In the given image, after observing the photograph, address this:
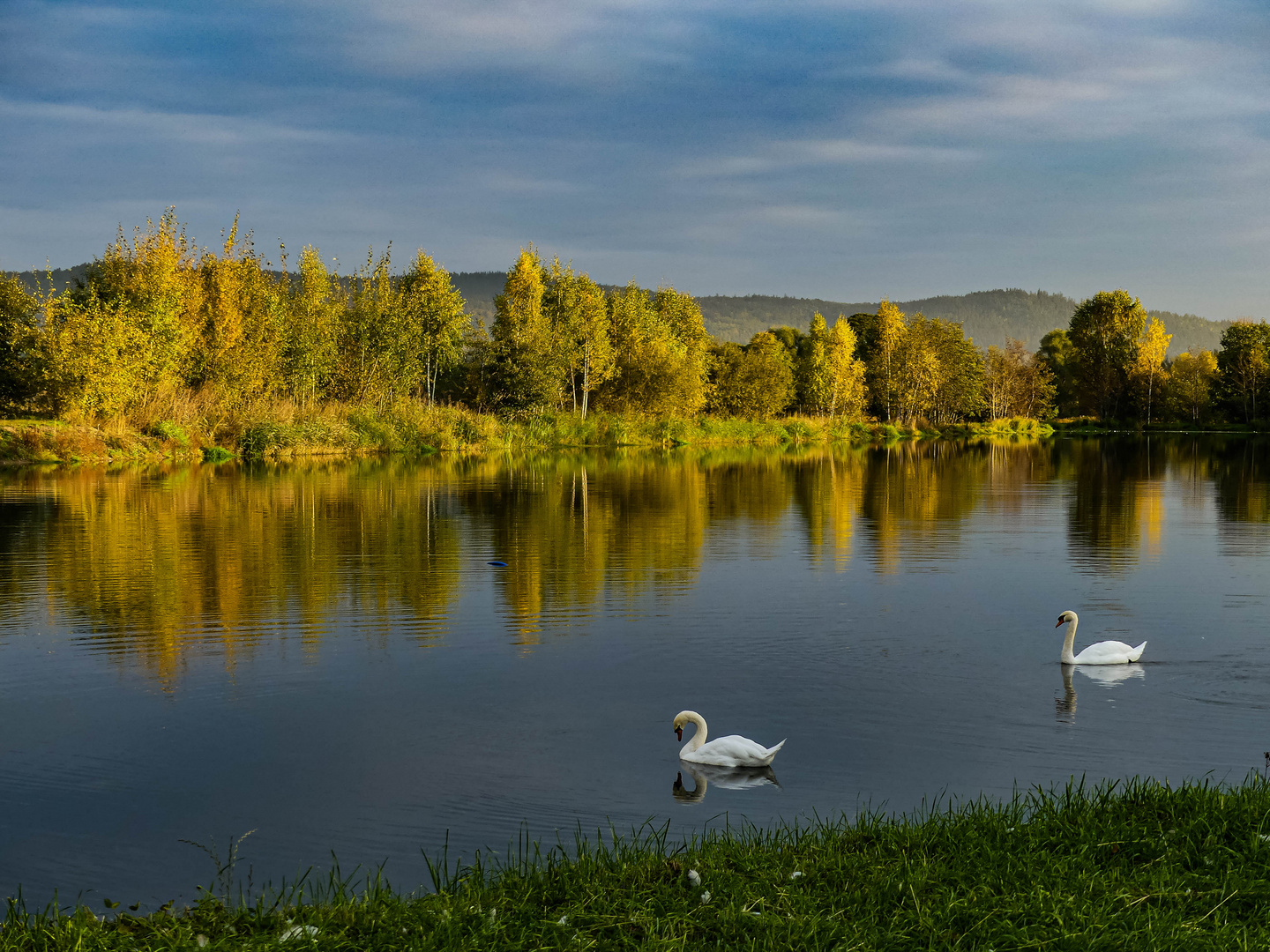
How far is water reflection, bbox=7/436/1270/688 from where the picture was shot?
1389cm

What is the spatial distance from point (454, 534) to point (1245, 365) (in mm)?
96167

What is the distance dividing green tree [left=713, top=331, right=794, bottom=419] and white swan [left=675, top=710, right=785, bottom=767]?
7258 centimetres

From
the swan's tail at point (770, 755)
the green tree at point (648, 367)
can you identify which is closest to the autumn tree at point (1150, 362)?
the green tree at point (648, 367)

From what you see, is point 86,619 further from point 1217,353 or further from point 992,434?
point 1217,353

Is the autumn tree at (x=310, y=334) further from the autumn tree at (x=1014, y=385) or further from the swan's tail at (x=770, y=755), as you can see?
the autumn tree at (x=1014, y=385)

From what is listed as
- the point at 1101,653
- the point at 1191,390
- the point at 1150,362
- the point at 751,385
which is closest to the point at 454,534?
the point at 1101,653

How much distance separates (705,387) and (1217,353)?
6008 cm

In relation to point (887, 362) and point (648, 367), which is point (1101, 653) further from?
point (887, 362)

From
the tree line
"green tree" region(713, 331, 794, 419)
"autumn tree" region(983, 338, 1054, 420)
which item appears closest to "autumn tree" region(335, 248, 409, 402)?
the tree line

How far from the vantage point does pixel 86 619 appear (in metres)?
13.5

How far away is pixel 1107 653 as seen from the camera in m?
11.1

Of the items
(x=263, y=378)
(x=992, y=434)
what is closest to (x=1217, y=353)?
(x=992, y=434)

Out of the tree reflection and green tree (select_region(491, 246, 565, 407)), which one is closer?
the tree reflection

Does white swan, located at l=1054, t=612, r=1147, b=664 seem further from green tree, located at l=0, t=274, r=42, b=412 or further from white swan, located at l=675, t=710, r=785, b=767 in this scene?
green tree, located at l=0, t=274, r=42, b=412
